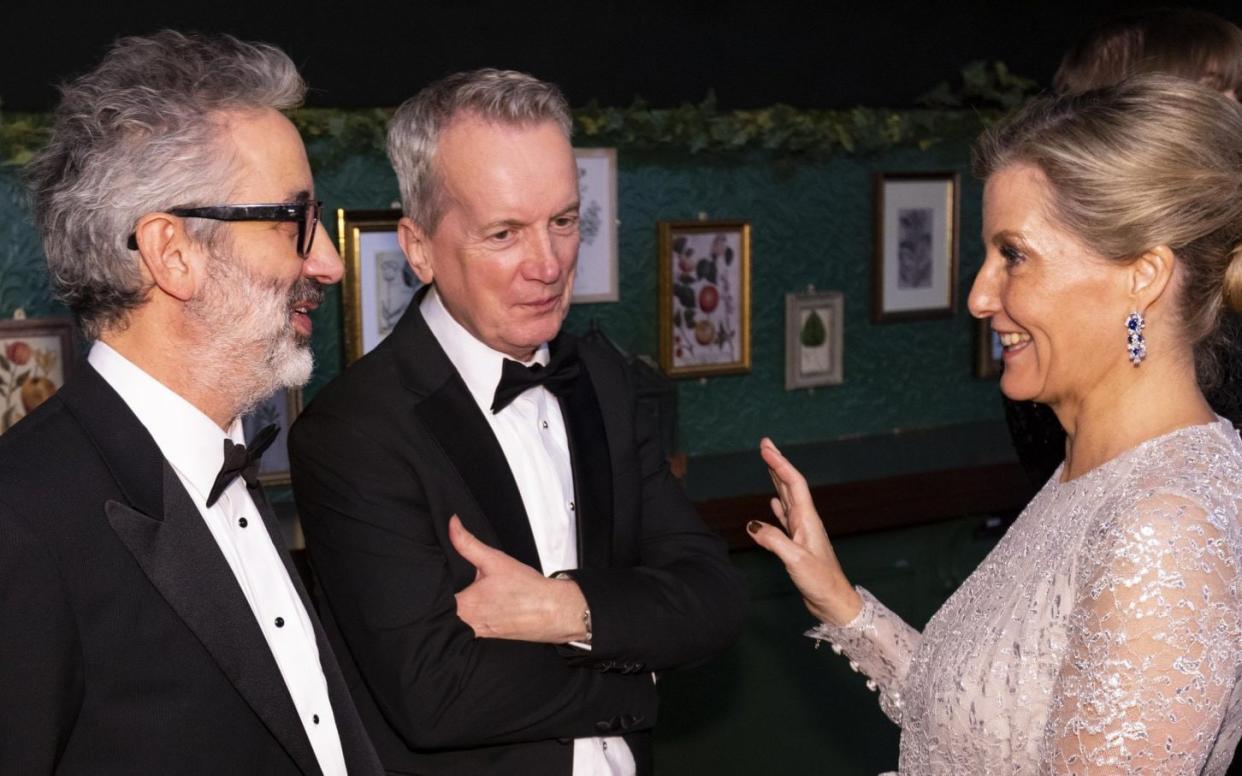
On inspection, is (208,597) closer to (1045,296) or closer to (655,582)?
(655,582)

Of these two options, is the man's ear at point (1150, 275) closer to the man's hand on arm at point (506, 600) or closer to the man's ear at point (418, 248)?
the man's hand on arm at point (506, 600)

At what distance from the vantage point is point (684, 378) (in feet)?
14.3

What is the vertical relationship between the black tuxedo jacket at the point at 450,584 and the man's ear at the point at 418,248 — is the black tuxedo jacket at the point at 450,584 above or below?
below

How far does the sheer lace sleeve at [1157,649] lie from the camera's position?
5.63 feet

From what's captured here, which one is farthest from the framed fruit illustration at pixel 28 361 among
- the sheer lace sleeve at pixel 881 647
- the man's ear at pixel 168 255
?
the sheer lace sleeve at pixel 881 647

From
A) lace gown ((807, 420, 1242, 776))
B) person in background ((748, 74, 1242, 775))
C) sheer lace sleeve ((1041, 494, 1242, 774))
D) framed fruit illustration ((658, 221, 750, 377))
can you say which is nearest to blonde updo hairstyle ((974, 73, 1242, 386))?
person in background ((748, 74, 1242, 775))

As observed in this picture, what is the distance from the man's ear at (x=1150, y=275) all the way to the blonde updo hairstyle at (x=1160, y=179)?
0.04 feet

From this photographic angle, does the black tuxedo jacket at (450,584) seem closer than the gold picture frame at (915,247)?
Yes

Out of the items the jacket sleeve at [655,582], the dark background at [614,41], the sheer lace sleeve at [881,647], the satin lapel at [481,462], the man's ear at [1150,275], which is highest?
the dark background at [614,41]

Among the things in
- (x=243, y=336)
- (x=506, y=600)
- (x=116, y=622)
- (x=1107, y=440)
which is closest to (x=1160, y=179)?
(x=1107, y=440)

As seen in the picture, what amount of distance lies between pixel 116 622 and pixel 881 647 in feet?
4.41

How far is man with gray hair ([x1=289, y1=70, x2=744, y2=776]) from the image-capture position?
227 centimetres

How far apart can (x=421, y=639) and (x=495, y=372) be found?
535 millimetres

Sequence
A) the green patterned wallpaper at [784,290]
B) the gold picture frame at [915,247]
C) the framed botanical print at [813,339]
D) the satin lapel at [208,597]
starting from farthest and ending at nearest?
the gold picture frame at [915,247] < the framed botanical print at [813,339] < the green patterned wallpaper at [784,290] < the satin lapel at [208,597]
